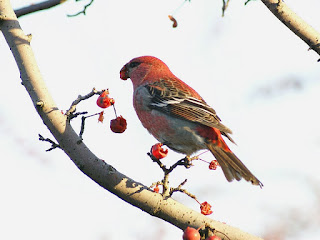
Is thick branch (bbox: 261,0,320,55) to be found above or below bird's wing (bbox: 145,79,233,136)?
below

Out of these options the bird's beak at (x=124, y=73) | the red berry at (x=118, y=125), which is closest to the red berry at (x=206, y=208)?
the red berry at (x=118, y=125)

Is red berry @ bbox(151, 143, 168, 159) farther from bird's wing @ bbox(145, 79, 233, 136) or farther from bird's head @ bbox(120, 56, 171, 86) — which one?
bird's head @ bbox(120, 56, 171, 86)

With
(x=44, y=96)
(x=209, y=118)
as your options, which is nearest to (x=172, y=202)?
(x=44, y=96)

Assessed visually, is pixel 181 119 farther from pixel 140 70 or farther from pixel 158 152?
pixel 158 152

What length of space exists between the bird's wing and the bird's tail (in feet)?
0.51

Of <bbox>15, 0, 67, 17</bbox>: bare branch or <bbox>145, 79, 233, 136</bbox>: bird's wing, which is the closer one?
<bbox>15, 0, 67, 17</bbox>: bare branch

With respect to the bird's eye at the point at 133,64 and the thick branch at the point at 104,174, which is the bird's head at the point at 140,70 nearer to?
the bird's eye at the point at 133,64

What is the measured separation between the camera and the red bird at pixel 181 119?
3.76 metres

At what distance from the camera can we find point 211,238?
7.25 feet

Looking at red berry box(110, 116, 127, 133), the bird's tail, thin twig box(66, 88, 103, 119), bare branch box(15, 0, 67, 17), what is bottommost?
the bird's tail

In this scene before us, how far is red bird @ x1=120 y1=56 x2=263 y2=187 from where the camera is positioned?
12.3 feet

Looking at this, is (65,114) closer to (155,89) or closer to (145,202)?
(145,202)

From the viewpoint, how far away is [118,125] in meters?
3.00

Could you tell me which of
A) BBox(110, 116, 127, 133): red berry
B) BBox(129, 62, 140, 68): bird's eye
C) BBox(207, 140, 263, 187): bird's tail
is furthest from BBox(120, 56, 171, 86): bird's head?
BBox(110, 116, 127, 133): red berry
